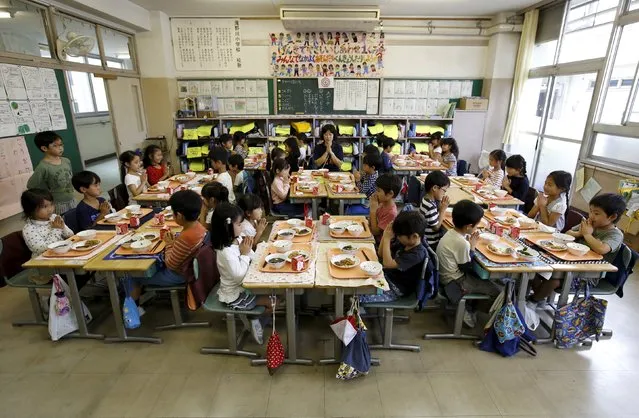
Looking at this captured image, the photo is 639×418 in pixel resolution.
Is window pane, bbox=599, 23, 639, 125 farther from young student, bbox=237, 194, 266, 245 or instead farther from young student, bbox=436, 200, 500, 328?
young student, bbox=237, 194, 266, 245

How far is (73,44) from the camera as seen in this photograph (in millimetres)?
4914

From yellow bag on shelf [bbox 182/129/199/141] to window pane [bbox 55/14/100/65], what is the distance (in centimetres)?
215

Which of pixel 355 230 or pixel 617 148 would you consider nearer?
pixel 355 230

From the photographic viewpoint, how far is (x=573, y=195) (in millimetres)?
5641

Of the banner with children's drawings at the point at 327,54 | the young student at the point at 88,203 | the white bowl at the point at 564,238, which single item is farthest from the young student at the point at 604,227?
the banner with children's drawings at the point at 327,54

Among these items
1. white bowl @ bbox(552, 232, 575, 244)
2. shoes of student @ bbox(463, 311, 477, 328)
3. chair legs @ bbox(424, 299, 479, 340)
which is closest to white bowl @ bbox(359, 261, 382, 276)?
chair legs @ bbox(424, 299, 479, 340)

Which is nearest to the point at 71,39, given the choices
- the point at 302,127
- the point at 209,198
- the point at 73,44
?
the point at 73,44

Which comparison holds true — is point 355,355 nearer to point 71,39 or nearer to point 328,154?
point 328,154

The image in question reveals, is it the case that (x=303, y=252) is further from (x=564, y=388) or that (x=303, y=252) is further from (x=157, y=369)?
(x=564, y=388)

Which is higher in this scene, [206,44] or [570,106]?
[206,44]

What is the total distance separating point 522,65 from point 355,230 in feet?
19.8

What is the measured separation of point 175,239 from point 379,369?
187cm

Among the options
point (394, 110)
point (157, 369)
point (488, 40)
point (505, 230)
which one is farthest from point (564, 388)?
point (488, 40)

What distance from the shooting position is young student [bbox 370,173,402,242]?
310 cm
